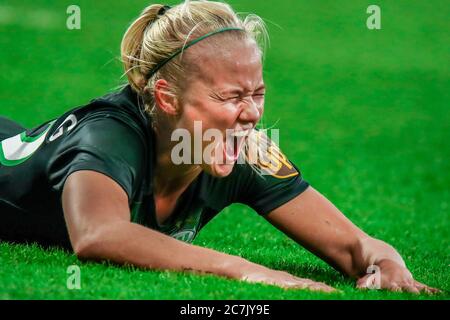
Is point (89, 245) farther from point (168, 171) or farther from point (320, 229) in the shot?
point (320, 229)

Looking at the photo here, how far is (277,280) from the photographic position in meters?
4.17

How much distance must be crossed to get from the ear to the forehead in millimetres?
153

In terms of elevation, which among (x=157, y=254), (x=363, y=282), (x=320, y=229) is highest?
(x=157, y=254)

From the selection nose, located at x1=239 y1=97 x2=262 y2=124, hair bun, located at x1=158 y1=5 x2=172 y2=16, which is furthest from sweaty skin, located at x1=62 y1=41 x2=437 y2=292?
hair bun, located at x1=158 y1=5 x2=172 y2=16

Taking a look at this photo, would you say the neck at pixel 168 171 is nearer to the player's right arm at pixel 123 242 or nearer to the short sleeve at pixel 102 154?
the short sleeve at pixel 102 154

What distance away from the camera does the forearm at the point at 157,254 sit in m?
4.18

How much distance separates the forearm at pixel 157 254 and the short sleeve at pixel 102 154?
0.24m

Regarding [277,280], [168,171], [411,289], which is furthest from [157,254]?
[411,289]

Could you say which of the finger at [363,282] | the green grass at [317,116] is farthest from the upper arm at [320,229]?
the finger at [363,282]

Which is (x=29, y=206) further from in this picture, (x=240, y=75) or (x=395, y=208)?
(x=395, y=208)

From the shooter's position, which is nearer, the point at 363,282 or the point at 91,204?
the point at 91,204

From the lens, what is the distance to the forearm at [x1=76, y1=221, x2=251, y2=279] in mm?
4180

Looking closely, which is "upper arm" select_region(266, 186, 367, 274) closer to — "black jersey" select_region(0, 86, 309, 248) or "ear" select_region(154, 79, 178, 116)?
"black jersey" select_region(0, 86, 309, 248)

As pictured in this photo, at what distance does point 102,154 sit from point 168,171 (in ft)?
1.77
